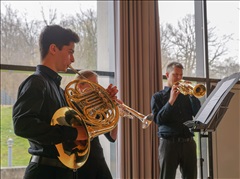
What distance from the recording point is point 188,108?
11.2 feet

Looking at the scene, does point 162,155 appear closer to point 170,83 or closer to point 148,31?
point 170,83

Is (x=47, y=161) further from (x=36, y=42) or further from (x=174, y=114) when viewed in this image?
(x=36, y=42)

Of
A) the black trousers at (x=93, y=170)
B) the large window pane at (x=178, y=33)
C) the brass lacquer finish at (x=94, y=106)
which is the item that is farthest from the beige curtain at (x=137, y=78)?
the brass lacquer finish at (x=94, y=106)

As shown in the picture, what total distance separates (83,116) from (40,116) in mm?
283

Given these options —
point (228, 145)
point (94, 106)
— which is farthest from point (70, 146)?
point (228, 145)

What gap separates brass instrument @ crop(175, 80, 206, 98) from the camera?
126 inches

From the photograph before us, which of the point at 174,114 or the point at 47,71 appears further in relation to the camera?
the point at 174,114

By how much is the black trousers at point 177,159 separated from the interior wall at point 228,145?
5.12ft

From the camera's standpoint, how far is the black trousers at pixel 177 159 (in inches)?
129

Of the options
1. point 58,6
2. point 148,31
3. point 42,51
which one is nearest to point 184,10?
point 148,31

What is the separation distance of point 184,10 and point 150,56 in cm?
112

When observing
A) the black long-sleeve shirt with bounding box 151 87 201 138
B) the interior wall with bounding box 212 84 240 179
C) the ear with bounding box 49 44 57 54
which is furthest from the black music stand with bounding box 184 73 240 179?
the interior wall with bounding box 212 84 240 179

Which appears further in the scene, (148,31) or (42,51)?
(148,31)

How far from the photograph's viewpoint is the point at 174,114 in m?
3.31
